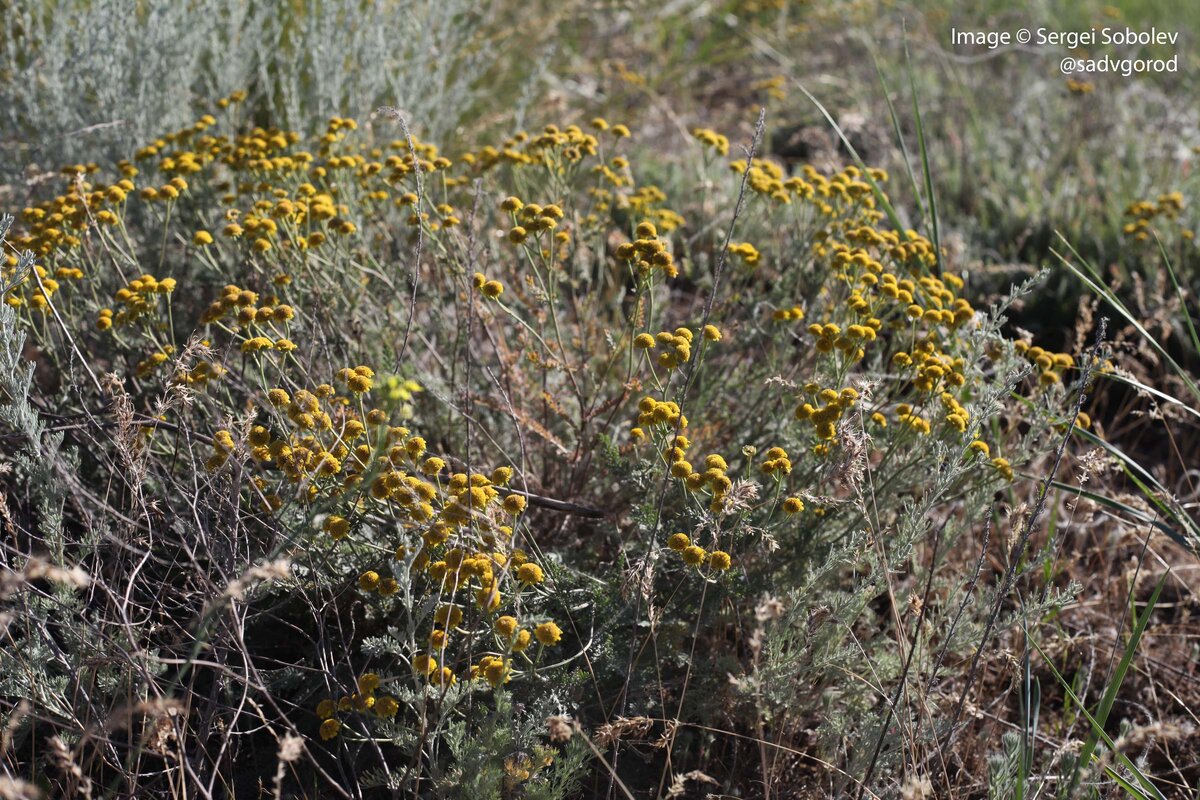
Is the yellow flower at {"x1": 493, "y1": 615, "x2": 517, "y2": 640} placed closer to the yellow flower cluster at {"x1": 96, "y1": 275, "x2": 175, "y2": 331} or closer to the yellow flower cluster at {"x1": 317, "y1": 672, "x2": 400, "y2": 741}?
the yellow flower cluster at {"x1": 317, "y1": 672, "x2": 400, "y2": 741}

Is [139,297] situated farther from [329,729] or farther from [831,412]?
[831,412]

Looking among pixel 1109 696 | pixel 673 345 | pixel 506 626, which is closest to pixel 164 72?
pixel 673 345

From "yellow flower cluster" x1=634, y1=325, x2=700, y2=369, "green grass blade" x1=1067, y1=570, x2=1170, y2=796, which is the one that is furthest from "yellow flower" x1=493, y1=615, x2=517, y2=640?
"green grass blade" x1=1067, y1=570, x2=1170, y2=796

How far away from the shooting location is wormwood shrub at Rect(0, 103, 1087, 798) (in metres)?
1.90

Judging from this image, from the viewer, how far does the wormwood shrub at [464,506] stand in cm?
190

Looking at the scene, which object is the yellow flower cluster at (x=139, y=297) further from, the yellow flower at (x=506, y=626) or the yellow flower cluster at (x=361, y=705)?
the yellow flower at (x=506, y=626)

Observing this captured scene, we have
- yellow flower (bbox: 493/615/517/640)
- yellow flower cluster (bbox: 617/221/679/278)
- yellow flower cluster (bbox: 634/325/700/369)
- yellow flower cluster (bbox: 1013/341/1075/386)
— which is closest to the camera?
yellow flower (bbox: 493/615/517/640)

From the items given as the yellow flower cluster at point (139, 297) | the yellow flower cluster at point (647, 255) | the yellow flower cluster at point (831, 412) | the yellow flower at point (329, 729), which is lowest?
the yellow flower at point (329, 729)

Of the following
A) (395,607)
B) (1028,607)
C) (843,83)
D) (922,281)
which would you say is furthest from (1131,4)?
(395,607)

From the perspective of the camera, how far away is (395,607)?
7.41 ft

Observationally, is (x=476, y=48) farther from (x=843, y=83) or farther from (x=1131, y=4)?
(x=1131, y=4)

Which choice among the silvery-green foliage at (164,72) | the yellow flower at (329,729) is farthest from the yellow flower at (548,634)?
the silvery-green foliage at (164,72)

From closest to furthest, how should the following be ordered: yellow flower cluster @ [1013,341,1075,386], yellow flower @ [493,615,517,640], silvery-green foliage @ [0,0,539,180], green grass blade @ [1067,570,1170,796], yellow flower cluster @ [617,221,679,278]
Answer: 1. green grass blade @ [1067,570,1170,796]
2. yellow flower @ [493,615,517,640]
3. yellow flower cluster @ [617,221,679,278]
4. yellow flower cluster @ [1013,341,1075,386]
5. silvery-green foliage @ [0,0,539,180]

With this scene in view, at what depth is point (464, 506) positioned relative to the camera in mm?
1823
